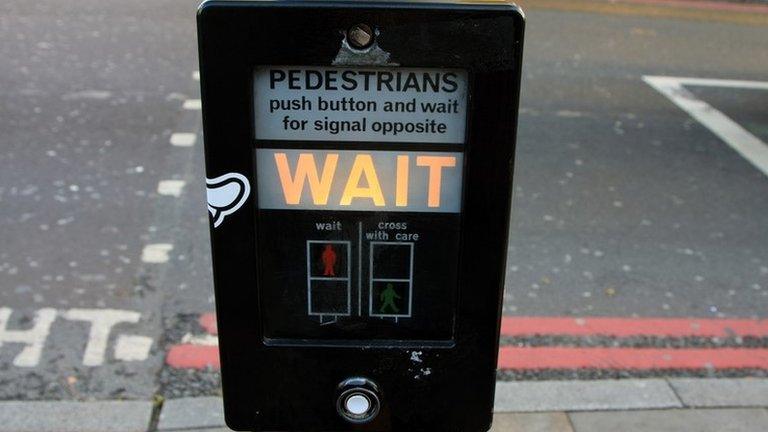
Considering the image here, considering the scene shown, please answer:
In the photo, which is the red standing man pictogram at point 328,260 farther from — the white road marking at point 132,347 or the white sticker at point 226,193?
the white road marking at point 132,347

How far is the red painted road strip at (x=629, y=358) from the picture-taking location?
371cm

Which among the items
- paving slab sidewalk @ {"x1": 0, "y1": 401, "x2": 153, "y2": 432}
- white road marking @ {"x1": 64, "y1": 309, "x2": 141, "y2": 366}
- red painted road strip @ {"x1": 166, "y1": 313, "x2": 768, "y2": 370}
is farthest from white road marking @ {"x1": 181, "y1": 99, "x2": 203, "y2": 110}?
paving slab sidewalk @ {"x1": 0, "y1": 401, "x2": 153, "y2": 432}

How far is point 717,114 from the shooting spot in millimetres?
7633

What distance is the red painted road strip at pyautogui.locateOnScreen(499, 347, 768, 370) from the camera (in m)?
3.71

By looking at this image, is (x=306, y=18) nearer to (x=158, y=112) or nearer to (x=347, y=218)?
(x=347, y=218)

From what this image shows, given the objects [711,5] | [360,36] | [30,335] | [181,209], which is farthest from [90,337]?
[711,5]

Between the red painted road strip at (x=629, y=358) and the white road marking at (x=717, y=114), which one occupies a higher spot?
the white road marking at (x=717, y=114)

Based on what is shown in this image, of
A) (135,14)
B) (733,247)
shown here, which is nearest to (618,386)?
(733,247)

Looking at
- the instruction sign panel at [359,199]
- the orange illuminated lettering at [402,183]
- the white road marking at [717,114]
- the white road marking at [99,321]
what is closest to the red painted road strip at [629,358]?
the white road marking at [99,321]

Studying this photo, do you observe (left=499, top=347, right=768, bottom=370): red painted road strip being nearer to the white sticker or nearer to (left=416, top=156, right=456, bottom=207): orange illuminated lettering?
(left=416, top=156, right=456, bottom=207): orange illuminated lettering

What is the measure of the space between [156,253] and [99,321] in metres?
0.72

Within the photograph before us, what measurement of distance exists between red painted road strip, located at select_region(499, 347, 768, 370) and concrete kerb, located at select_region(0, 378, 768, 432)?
0.47ft

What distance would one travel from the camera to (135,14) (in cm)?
1033

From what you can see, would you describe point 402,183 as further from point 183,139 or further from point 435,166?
point 183,139
